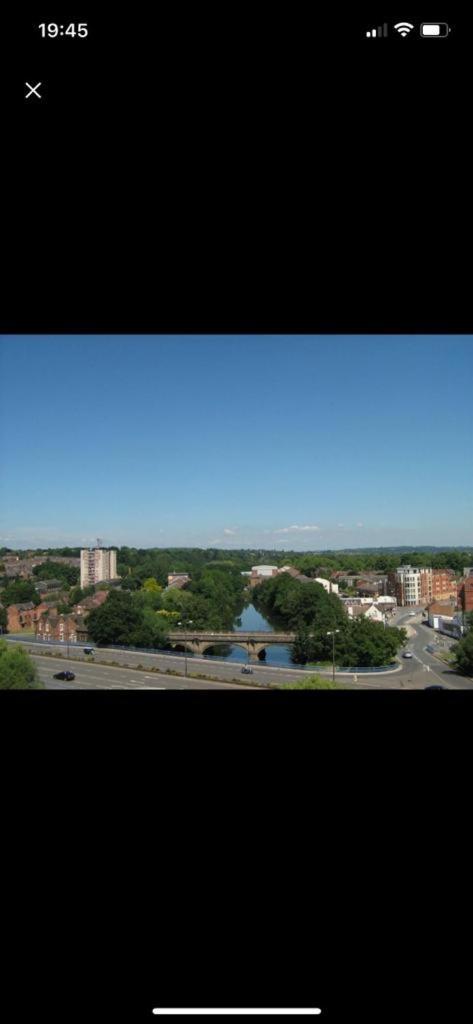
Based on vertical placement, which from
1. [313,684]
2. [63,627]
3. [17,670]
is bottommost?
[313,684]

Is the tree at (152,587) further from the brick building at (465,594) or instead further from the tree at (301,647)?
the brick building at (465,594)
